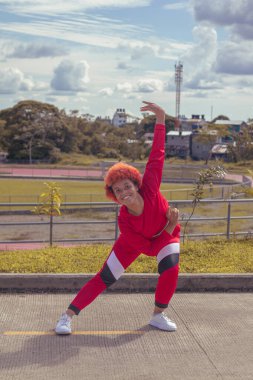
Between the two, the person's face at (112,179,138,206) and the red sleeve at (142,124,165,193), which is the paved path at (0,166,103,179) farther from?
the person's face at (112,179,138,206)

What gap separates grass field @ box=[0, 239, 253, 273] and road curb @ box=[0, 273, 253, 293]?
31 cm

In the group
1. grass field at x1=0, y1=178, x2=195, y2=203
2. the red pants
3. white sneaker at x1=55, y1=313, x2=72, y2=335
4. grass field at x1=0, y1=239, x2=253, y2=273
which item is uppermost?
the red pants

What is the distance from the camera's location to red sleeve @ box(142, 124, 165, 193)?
16.5 feet

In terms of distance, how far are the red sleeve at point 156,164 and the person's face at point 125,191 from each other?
0.19m

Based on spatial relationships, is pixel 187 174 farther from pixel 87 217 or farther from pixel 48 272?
pixel 48 272

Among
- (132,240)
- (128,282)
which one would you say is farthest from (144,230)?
(128,282)

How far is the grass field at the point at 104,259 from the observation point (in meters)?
6.55

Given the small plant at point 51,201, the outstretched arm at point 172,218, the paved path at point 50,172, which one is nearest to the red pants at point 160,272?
the outstretched arm at point 172,218

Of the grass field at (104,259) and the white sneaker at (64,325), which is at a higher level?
the white sneaker at (64,325)

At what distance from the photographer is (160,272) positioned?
5137mm

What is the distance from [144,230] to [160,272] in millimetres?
404

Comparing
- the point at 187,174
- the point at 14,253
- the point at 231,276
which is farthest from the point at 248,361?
the point at 187,174

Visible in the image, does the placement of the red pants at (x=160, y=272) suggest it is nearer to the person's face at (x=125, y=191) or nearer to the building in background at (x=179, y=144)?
the person's face at (x=125, y=191)

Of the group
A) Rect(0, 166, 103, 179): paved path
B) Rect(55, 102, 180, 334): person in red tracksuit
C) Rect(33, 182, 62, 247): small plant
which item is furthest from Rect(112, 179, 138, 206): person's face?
Rect(0, 166, 103, 179): paved path
